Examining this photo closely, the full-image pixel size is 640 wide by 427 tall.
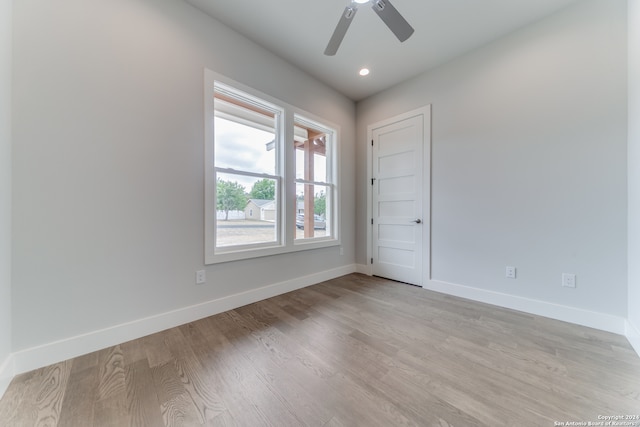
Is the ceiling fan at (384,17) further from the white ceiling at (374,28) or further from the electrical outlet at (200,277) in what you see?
the electrical outlet at (200,277)

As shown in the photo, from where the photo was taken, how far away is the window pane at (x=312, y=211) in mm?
3176

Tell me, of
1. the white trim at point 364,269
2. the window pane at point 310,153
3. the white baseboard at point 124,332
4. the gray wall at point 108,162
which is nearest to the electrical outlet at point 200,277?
the gray wall at point 108,162

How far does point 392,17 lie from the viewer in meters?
1.54

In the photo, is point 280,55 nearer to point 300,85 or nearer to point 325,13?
point 300,85

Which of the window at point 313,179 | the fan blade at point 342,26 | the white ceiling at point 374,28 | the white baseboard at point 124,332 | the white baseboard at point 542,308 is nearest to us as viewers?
the white baseboard at point 124,332

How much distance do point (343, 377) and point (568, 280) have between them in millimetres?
2259

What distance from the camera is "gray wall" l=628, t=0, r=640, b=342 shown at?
1.67m

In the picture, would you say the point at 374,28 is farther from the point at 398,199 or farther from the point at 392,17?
the point at 398,199

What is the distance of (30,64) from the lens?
1467mm

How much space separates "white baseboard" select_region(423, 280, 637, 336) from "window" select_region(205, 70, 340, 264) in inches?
66.1

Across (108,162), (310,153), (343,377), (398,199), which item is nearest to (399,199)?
(398,199)

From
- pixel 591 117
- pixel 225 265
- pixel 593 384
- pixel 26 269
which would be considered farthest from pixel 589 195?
pixel 26 269

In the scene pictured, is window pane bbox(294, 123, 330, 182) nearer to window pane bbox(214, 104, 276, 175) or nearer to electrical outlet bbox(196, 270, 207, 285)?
window pane bbox(214, 104, 276, 175)

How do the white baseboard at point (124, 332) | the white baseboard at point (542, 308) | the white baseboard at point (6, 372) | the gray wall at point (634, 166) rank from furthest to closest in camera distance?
the white baseboard at point (542, 308), the gray wall at point (634, 166), the white baseboard at point (124, 332), the white baseboard at point (6, 372)
